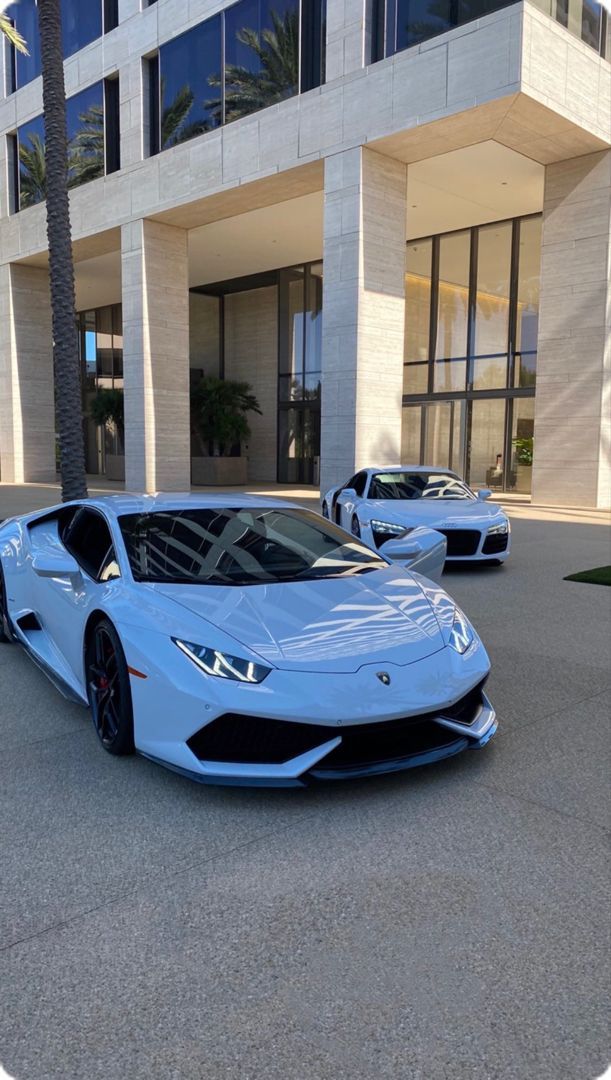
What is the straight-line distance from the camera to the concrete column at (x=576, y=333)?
1683 centimetres

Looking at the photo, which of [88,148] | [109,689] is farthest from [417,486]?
[88,148]

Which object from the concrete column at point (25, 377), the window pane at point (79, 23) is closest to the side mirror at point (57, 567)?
the window pane at point (79, 23)

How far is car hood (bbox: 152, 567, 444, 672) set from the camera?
3.43m

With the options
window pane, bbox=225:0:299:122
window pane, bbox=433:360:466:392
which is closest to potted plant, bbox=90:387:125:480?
window pane, bbox=433:360:466:392

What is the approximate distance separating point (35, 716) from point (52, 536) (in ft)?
4.34

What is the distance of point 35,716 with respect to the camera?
457 centimetres

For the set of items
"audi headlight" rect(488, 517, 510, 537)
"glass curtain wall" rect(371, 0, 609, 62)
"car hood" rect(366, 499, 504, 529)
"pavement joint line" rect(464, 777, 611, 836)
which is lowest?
"pavement joint line" rect(464, 777, 611, 836)

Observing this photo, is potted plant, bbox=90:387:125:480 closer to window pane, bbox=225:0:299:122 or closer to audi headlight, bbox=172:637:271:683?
window pane, bbox=225:0:299:122

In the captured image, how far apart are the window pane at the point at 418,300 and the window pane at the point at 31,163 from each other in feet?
39.6

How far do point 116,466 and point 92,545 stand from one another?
27.4 metres

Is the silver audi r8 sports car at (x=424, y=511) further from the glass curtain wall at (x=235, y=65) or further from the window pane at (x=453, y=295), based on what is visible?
the window pane at (x=453, y=295)

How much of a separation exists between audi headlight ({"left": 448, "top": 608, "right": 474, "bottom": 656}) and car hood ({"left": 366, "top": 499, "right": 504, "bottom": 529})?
5.16m

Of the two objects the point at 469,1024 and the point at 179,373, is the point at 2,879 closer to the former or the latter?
the point at 469,1024

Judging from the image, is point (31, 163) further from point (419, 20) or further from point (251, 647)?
point (251, 647)
